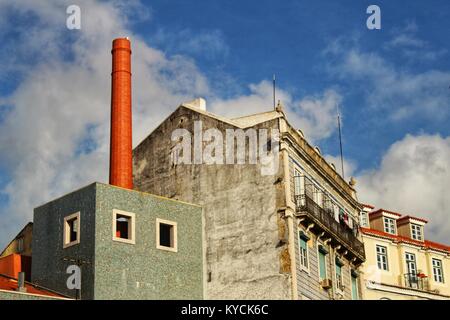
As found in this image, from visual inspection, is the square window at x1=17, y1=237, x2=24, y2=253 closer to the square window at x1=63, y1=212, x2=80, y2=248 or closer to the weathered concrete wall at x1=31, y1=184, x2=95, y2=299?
the weathered concrete wall at x1=31, y1=184, x2=95, y2=299

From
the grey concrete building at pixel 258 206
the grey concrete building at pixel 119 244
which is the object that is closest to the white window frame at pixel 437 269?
the grey concrete building at pixel 258 206

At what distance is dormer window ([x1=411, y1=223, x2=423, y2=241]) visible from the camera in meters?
71.3

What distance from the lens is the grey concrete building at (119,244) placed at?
41.3 meters

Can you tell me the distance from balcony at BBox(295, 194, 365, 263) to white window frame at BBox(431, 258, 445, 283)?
1741 cm

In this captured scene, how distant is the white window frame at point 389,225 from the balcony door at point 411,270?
275cm

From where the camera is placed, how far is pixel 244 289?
45.0 m

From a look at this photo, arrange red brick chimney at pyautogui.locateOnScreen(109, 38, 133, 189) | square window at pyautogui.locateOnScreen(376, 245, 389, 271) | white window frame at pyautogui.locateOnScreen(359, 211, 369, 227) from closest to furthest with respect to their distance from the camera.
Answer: red brick chimney at pyautogui.locateOnScreen(109, 38, 133, 189) → square window at pyautogui.locateOnScreen(376, 245, 389, 271) → white window frame at pyautogui.locateOnScreen(359, 211, 369, 227)

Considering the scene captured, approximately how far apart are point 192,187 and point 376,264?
825 inches

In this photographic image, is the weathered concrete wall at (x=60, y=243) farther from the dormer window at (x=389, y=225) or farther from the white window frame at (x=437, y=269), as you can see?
the white window frame at (x=437, y=269)

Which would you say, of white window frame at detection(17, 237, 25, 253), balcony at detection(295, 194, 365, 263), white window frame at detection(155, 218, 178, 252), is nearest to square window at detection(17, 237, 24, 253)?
white window frame at detection(17, 237, 25, 253)

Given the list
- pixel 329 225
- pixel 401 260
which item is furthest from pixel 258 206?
pixel 401 260
